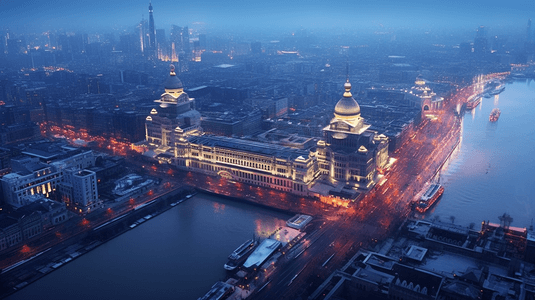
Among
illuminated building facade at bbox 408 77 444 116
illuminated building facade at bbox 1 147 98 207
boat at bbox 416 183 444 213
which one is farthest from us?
illuminated building facade at bbox 408 77 444 116

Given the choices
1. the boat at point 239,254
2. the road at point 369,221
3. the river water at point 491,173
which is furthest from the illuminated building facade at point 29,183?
the river water at point 491,173

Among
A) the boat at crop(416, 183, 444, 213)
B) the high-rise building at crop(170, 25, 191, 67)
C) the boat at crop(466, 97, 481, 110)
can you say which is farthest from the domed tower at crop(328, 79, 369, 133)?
the high-rise building at crop(170, 25, 191, 67)

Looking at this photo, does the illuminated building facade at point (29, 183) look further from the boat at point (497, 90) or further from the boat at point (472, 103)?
the boat at point (497, 90)

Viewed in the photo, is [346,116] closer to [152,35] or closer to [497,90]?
[497,90]

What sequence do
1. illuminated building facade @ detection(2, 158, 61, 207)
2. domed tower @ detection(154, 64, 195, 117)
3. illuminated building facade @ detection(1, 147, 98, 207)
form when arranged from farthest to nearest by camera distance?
domed tower @ detection(154, 64, 195, 117)
illuminated building facade @ detection(1, 147, 98, 207)
illuminated building facade @ detection(2, 158, 61, 207)

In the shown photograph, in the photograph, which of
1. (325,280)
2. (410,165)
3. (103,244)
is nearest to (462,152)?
(410,165)

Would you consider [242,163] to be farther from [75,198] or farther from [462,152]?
[462,152]

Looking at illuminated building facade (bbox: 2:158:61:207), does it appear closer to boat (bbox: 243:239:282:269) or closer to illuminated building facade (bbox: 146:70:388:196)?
illuminated building facade (bbox: 146:70:388:196)
